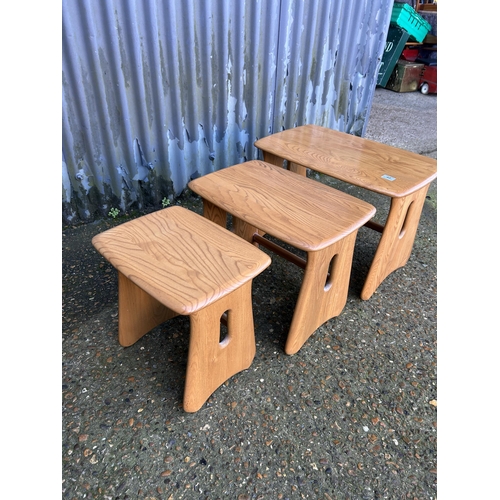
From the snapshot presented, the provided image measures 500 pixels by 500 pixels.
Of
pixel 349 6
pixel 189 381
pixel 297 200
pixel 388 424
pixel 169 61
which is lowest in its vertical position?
pixel 388 424

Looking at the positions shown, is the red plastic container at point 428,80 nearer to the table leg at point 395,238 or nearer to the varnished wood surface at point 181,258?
the table leg at point 395,238

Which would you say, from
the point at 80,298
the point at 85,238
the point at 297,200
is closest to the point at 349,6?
the point at 297,200

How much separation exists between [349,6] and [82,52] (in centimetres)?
215

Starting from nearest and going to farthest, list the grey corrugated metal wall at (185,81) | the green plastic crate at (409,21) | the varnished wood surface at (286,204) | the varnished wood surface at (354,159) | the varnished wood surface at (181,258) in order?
1. the varnished wood surface at (181,258)
2. the varnished wood surface at (286,204)
3. the varnished wood surface at (354,159)
4. the grey corrugated metal wall at (185,81)
5. the green plastic crate at (409,21)

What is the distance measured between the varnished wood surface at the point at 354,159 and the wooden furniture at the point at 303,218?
17 centimetres

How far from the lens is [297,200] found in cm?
195

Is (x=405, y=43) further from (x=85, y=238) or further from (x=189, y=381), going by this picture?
(x=189, y=381)

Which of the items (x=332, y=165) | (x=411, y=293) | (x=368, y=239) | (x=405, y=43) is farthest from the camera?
(x=405, y=43)

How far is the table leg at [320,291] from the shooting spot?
1788 mm

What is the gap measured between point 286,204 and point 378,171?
2.23ft

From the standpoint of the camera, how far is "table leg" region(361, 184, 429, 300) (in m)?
2.17

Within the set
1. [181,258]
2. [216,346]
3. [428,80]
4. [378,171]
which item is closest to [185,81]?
[378,171]

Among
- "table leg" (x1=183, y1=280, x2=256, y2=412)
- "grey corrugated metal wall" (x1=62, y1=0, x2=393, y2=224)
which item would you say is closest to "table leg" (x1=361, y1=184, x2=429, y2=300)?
"table leg" (x1=183, y1=280, x2=256, y2=412)

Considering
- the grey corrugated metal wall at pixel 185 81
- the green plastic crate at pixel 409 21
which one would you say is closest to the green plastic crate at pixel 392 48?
the green plastic crate at pixel 409 21
